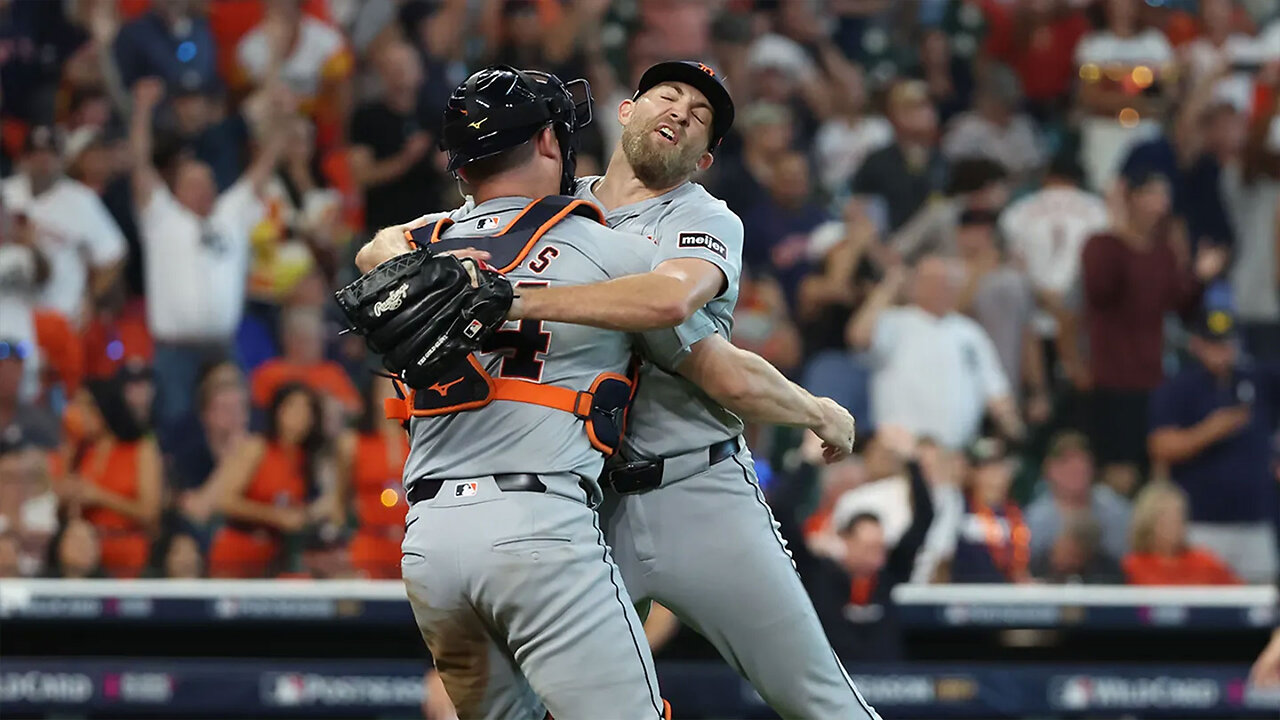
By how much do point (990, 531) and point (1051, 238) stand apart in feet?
7.39

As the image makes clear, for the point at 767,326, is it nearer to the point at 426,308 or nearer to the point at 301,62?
the point at 301,62

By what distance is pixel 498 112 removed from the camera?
3762 millimetres

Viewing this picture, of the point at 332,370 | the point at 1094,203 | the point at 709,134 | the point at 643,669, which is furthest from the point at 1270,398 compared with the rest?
the point at 643,669

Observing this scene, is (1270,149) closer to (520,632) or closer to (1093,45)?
(1093,45)

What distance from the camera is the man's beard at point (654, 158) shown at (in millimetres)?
4223

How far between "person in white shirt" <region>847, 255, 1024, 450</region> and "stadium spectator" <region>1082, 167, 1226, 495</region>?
0.50 m

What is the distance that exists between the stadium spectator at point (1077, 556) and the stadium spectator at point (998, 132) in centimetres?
287

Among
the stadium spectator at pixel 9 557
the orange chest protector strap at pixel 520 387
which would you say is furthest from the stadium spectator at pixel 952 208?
the orange chest protector strap at pixel 520 387

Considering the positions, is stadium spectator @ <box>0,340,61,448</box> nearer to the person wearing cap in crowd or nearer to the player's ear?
the player's ear

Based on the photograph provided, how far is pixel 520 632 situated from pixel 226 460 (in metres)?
4.83

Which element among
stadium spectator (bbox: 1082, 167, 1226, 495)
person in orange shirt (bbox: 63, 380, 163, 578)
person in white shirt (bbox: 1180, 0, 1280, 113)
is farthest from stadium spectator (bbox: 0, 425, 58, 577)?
person in white shirt (bbox: 1180, 0, 1280, 113)

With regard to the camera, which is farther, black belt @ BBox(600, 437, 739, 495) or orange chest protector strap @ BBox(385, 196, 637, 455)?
black belt @ BBox(600, 437, 739, 495)

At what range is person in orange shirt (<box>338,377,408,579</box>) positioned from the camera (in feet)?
26.0

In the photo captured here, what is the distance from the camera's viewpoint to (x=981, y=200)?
32.2 ft
